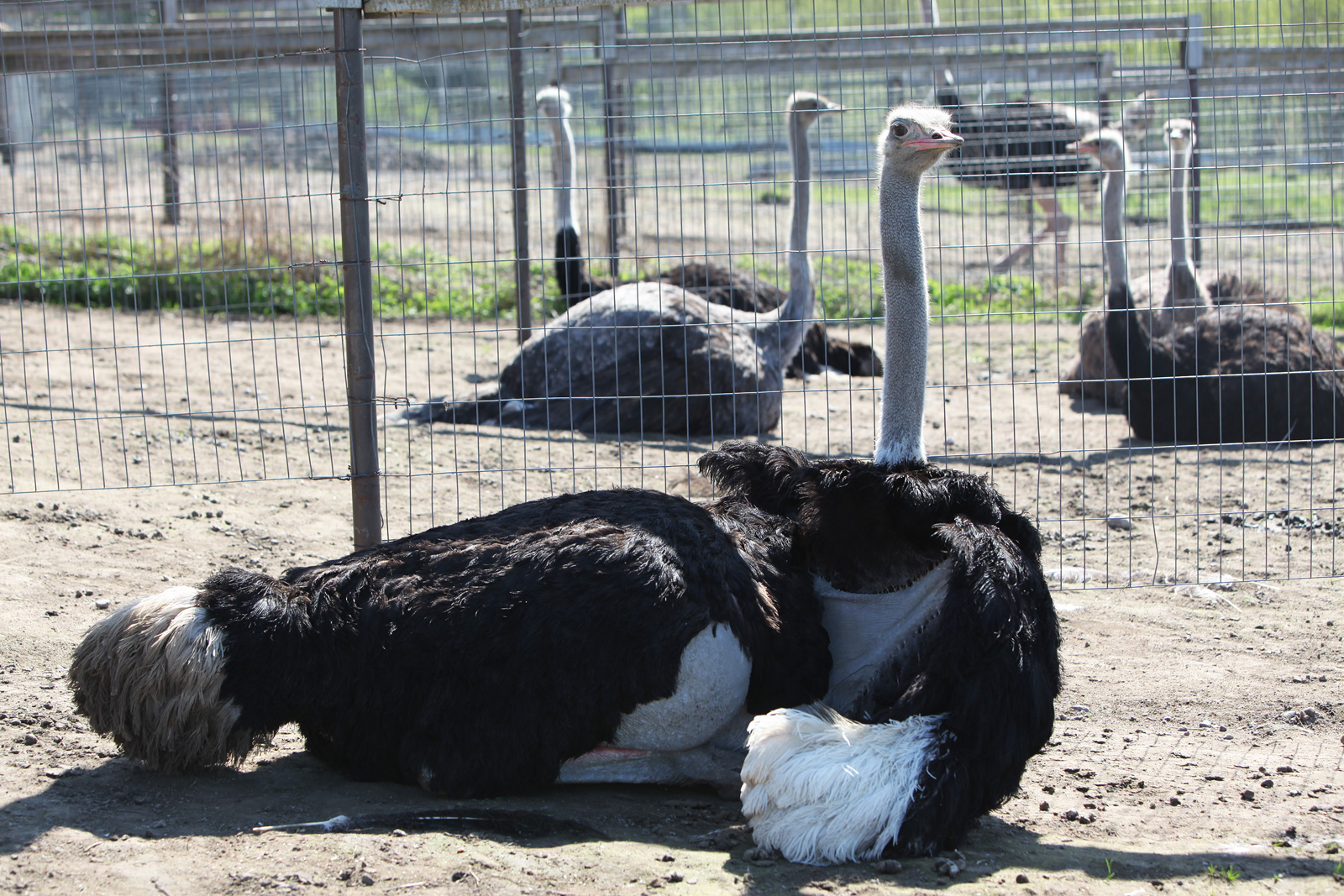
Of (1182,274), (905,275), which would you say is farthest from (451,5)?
(1182,274)

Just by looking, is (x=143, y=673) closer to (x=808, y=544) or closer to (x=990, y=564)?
(x=808, y=544)

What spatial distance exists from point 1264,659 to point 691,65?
657cm

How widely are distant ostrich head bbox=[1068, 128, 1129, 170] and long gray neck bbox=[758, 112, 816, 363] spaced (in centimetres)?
169

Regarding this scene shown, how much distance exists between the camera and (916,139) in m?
3.49

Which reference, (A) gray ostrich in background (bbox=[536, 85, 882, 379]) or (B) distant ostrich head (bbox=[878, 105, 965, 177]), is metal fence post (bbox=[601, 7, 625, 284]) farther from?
(B) distant ostrich head (bbox=[878, 105, 965, 177])

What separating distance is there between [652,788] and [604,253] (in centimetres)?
767

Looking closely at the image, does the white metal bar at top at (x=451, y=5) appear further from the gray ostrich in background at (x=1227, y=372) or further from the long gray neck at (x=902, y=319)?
the gray ostrich in background at (x=1227, y=372)

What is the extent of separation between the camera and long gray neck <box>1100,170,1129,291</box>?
22.7ft

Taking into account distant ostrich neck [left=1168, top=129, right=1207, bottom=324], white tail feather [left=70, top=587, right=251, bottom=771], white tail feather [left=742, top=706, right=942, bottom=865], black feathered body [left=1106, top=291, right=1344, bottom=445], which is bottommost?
white tail feather [left=742, top=706, right=942, bottom=865]

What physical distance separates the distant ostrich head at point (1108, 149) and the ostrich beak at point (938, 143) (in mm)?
4334

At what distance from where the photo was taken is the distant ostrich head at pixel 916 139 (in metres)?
3.46

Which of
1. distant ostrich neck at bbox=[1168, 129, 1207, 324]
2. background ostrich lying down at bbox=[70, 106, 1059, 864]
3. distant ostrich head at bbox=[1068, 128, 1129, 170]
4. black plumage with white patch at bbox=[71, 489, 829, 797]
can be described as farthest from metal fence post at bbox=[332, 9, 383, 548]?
distant ostrich neck at bbox=[1168, 129, 1207, 324]

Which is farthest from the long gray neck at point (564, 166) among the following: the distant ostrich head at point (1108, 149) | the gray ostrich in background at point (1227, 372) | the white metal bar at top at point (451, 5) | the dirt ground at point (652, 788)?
the white metal bar at top at point (451, 5)

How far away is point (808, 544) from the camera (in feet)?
10.6
